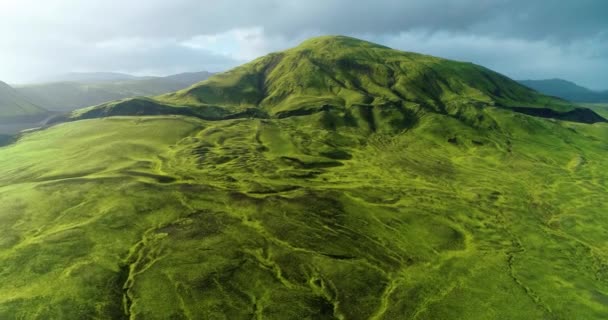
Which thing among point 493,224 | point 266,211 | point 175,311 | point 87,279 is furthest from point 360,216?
point 87,279

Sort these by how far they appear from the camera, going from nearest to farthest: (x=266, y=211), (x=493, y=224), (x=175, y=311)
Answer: (x=175, y=311) → (x=266, y=211) → (x=493, y=224)

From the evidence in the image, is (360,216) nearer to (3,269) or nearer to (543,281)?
(543,281)

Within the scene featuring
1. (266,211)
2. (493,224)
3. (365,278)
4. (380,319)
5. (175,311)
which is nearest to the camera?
(175,311)

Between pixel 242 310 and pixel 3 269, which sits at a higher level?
pixel 3 269

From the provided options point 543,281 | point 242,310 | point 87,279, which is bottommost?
point 543,281

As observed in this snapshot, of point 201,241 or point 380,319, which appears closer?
point 380,319

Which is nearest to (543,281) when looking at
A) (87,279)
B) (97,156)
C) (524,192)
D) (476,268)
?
(476,268)

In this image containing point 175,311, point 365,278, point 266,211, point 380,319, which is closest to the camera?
point 175,311

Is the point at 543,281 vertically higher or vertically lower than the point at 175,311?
lower

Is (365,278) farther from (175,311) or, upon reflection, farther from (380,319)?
(175,311)
